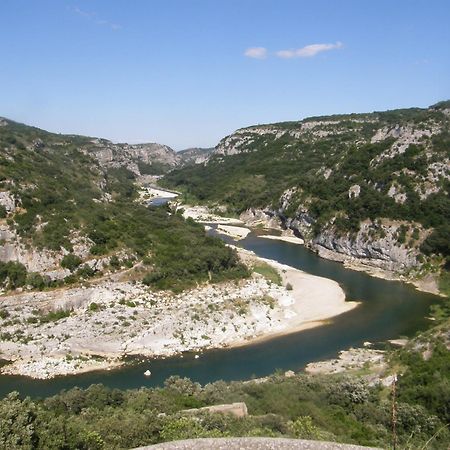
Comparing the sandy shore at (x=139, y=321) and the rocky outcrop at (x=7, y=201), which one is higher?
the rocky outcrop at (x=7, y=201)

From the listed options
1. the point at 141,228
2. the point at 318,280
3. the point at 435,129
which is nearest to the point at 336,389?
the point at 318,280

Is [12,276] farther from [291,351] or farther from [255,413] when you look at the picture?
[255,413]

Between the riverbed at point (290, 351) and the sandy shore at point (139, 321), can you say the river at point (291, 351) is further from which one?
the sandy shore at point (139, 321)

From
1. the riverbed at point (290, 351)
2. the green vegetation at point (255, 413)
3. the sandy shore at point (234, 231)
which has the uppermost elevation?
the sandy shore at point (234, 231)

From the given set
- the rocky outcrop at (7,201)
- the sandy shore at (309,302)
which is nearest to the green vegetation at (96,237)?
the rocky outcrop at (7,201)

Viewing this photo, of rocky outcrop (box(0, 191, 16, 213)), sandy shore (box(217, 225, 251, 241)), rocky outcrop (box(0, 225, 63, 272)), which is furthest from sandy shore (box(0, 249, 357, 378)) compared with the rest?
sandy shore (box(217, 225, 251, 241))

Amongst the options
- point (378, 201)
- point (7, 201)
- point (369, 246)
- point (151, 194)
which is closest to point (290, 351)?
point (7, 201)

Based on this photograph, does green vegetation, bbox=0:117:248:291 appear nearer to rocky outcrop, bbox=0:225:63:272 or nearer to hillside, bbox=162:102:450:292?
rocky outcrop, bbox=0:225:63:272
